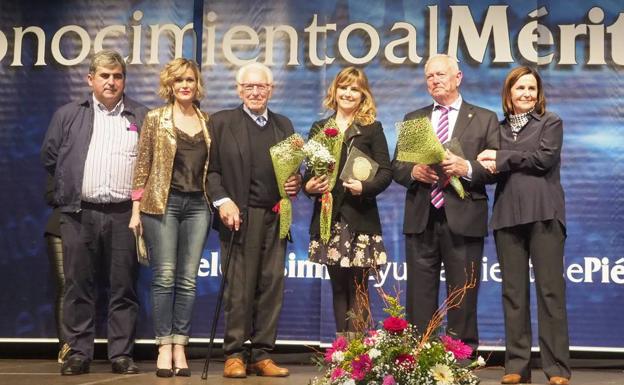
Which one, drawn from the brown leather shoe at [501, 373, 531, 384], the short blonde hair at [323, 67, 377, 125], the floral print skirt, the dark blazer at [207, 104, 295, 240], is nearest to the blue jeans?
the dark blazer at [207, 104, 295, 240]

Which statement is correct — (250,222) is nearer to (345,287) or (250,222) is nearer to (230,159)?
(230,159)

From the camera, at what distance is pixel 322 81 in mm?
6008

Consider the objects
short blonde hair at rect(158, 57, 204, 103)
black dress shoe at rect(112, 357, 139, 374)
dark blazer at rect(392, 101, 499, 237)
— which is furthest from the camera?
black dress shoe at rect(112, 357, 139, 374)

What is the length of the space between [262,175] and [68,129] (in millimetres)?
1172

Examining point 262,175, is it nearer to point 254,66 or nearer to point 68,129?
point 254,66

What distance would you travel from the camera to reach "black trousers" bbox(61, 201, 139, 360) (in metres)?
5.04

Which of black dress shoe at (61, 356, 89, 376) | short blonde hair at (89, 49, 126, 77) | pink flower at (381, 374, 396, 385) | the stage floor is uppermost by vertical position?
short blonde hair at (89, 49, 126, 77)

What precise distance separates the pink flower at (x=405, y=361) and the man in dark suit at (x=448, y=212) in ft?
3.82

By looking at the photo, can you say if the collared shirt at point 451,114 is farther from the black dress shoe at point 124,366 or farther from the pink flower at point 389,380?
the black dress shoe at point 124,366

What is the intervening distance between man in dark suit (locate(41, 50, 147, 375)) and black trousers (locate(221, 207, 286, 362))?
64 cm

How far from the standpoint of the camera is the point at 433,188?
15.3 ft

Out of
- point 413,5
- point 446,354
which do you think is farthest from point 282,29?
point 446,354

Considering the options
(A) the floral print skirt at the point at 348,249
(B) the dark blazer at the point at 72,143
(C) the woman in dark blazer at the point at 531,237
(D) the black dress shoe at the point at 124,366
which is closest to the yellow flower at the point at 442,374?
(C) the woman in dark blazer at the point at 531,237

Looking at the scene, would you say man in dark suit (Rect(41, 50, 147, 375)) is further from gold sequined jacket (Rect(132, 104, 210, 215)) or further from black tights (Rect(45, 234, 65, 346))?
black tights (Rect(45, 234, 65, 346))
